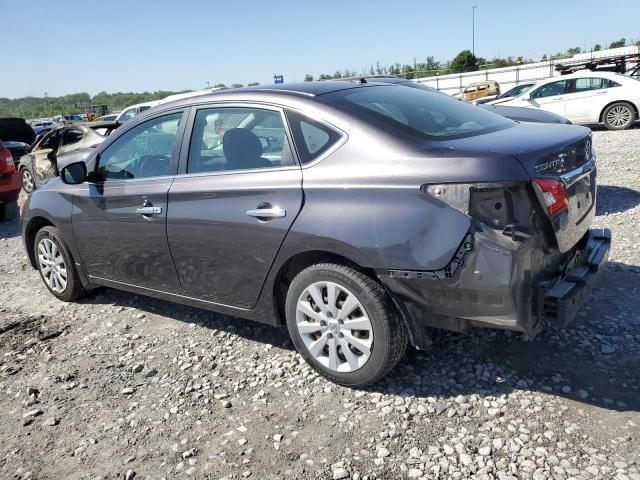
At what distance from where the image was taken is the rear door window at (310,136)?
307cm

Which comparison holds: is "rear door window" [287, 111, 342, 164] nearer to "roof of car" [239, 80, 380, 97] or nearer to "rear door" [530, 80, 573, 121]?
"roof of car" [239, 80, 380, 97]

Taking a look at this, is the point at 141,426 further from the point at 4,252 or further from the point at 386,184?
the point at 4,252

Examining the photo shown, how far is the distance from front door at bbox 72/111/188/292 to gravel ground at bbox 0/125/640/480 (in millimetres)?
533

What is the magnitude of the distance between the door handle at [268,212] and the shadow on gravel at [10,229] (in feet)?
21.6

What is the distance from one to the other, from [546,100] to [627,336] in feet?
38.4

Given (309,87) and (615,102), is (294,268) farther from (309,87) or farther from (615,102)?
(615,102)

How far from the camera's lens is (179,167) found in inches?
146

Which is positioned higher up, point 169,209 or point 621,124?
point 169,209

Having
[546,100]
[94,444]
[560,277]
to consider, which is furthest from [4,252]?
[546,100]

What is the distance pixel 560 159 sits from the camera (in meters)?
2.79

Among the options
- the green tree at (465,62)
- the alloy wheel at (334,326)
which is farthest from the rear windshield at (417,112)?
the green tree at (465,62)

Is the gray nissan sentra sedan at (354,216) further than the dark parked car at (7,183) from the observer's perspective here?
No

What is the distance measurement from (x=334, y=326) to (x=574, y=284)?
4.21 ft

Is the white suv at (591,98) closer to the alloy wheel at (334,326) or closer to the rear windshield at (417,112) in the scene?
the rear windshield at (417,112)
